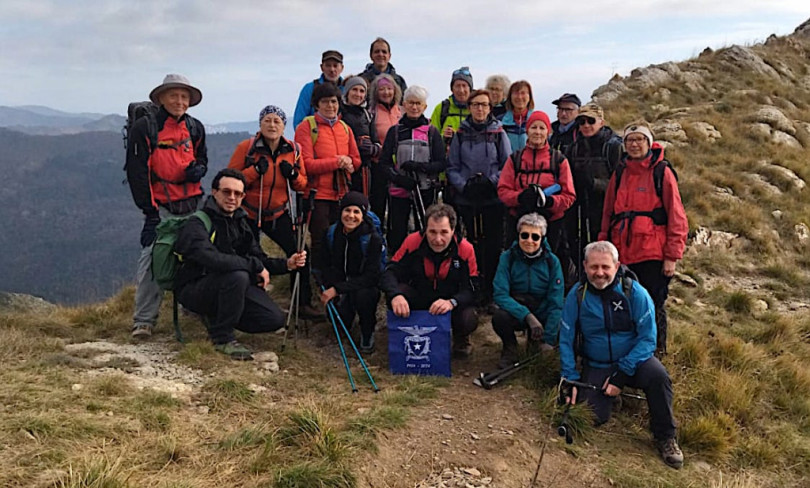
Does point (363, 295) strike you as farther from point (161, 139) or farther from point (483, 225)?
point (161, 139)

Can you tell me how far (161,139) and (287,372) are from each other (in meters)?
3.33

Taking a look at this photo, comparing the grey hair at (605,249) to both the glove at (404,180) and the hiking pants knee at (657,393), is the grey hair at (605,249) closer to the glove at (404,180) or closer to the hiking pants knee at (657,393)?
the hiking pants knee at (657,393)

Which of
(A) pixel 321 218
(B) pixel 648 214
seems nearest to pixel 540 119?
(B) pixel 648 214

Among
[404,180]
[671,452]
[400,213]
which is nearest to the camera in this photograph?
[671,452]

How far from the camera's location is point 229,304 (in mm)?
6941

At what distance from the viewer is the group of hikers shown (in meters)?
6.02

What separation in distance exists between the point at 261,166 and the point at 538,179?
367 centimetres

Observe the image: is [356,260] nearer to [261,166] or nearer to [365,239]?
[365,239]

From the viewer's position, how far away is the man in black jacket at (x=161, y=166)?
695cm

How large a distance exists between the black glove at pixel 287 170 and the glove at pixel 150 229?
170 cm

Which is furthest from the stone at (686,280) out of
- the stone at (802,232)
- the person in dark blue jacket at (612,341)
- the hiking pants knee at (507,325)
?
the person in dark blue jacket at (612,341)


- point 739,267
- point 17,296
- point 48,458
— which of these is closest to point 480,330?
point 48,458

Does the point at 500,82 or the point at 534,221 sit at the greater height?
the point at 500,82

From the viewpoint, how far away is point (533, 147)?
7500 mm
